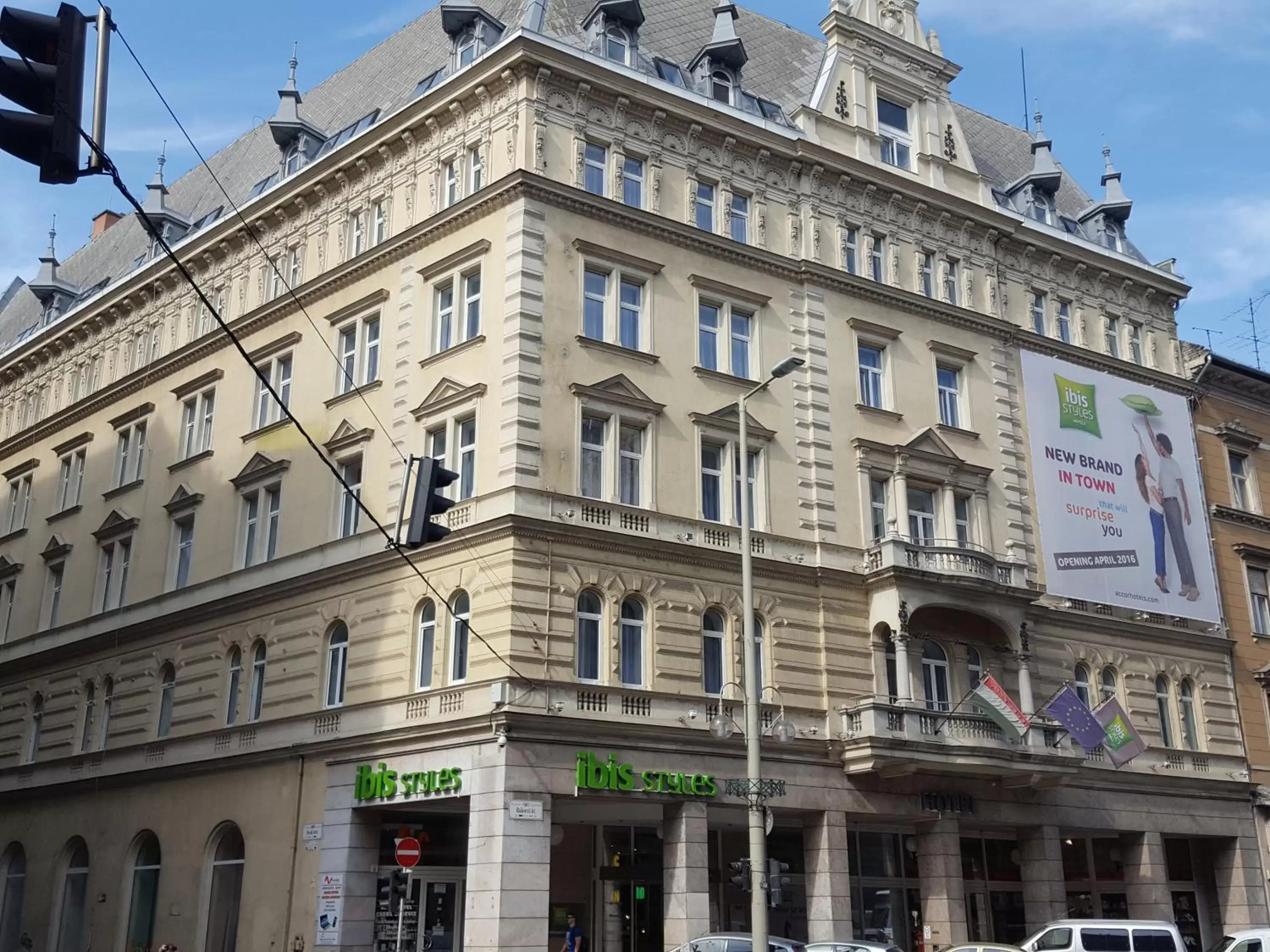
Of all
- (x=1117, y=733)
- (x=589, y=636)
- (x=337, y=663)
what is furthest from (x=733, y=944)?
(x=1117, y=733)

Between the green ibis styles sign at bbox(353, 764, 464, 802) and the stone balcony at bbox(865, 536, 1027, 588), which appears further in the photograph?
the stone balcony at bbox(865, 536, 1027, 588)

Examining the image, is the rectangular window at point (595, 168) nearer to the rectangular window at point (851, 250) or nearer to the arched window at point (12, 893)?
the rectangular window at point (851, 250)

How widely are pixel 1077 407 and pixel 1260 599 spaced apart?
11185mm

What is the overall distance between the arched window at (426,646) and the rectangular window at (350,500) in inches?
153

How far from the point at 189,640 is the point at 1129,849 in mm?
29920

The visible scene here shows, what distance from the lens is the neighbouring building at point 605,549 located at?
33.4 metres

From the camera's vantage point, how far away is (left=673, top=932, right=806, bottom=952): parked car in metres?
28.1

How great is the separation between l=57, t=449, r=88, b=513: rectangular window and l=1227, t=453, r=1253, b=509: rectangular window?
43.0m

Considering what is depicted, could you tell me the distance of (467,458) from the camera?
114 ft

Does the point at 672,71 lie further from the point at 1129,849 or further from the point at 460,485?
the point at 1129,849

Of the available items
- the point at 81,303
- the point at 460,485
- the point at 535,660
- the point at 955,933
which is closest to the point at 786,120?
the point at 460,485

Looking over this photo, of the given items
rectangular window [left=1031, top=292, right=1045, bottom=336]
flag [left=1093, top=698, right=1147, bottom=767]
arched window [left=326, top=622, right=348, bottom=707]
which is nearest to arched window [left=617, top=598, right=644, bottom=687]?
arched window [left=326, top=622, right=348, bottom=707]

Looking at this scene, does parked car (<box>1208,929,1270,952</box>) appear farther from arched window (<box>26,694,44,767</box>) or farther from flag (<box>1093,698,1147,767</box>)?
arched window (<box>26,694,44,767</box>)

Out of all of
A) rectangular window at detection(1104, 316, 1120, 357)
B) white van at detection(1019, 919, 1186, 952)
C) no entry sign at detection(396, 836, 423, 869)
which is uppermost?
rectangular window at detection(1104, 316, 1120, 357)
